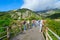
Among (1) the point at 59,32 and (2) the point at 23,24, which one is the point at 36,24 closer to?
(2) the point at 23,24

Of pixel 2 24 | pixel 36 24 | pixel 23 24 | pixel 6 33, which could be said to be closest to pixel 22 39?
pixel 6 33

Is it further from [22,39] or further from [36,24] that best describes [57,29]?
[36,24]

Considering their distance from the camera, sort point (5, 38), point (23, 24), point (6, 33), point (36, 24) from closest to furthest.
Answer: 1. point (5, 38)
2. point (6, 33)
3. point (23, 24)
4. point (36, 24)

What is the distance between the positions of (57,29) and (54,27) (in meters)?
0.43

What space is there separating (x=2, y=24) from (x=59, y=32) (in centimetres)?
464

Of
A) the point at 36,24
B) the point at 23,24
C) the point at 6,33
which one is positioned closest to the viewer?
the point at 6,33

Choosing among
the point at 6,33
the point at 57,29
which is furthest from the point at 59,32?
the point at 6,33

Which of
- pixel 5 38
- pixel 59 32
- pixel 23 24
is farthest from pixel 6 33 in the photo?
pixel 23 24

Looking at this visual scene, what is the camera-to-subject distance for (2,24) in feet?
53.2

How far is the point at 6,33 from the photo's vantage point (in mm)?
13453

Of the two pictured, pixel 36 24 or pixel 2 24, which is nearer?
pixel 2 24

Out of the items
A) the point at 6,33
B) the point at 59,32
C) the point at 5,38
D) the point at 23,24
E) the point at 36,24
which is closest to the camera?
the point at 5,38

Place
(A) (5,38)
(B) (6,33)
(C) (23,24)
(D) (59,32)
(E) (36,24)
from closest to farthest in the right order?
(A) (5,38) < (B) (6,33) < (D) (59,32) < (C) (23,24) < (E) (36,24)

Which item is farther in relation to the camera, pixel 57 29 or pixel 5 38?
pixel 57 29
